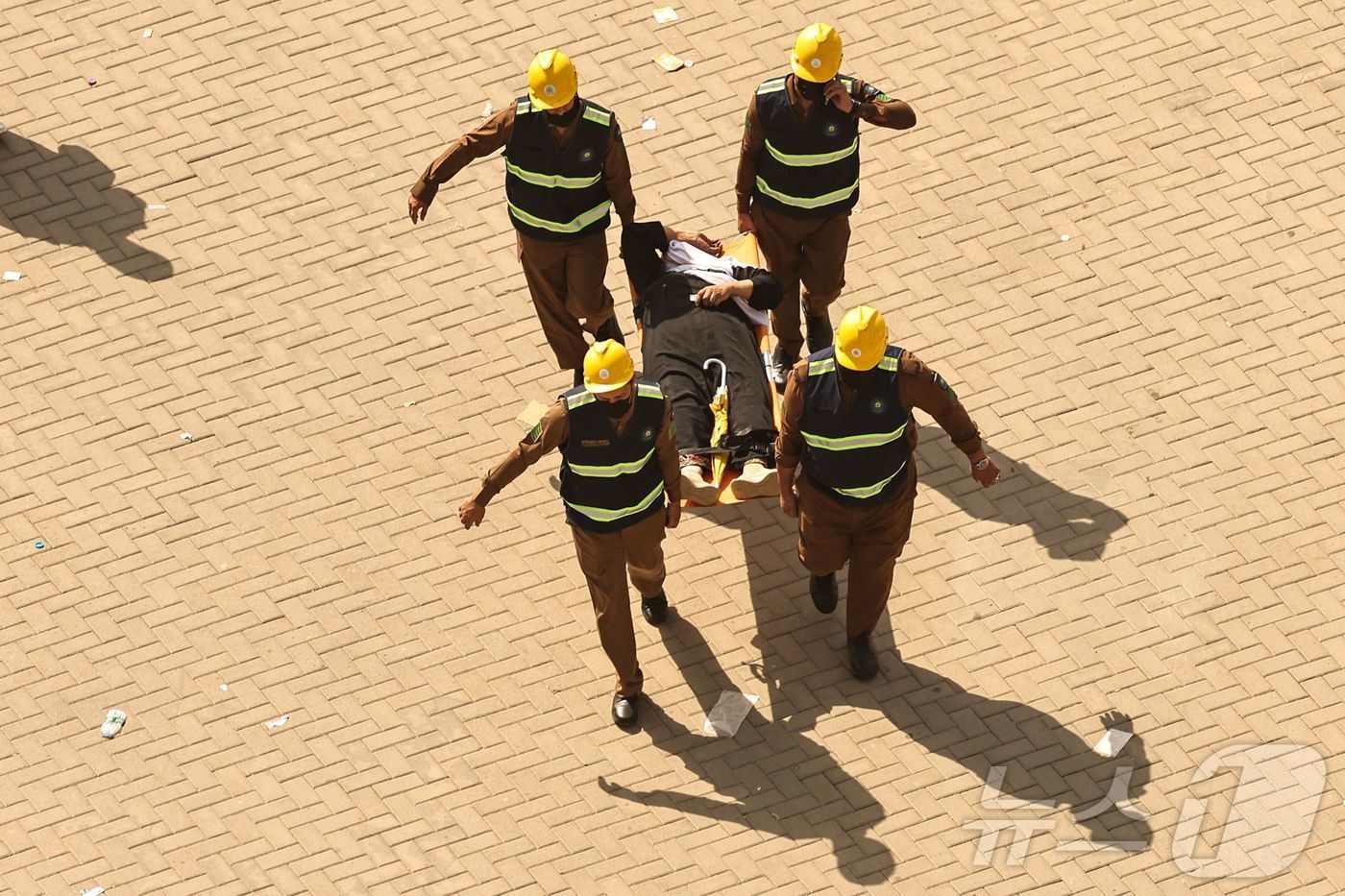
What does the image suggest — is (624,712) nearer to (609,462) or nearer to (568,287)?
(609,462)

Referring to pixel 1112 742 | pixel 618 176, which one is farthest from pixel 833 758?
pixel 618 176

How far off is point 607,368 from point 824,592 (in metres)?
2.05

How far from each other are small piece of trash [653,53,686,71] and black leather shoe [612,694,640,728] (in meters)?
4.13

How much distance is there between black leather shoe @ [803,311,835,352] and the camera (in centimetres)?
1068

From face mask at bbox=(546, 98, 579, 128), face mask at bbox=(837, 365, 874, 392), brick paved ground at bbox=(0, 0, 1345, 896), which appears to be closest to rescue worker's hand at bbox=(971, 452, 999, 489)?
face mask at bbox=(837, 365, 874, 392)

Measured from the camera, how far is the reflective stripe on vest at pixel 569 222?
990cm

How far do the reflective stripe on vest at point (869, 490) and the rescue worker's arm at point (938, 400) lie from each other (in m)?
0.29

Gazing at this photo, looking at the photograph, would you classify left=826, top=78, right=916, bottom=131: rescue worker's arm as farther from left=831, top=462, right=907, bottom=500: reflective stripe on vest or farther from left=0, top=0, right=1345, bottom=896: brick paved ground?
left=831, top=462, right=907, bottom=500: reflective stripe on vest

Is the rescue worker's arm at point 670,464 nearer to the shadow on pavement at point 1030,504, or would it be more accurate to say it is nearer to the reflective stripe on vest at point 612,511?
the reflective stripe on vest at point 612,511

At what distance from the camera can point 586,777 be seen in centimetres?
957

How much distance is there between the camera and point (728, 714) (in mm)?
9727

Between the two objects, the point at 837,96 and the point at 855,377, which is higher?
the point at 837,96

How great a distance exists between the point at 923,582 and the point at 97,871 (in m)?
4.36

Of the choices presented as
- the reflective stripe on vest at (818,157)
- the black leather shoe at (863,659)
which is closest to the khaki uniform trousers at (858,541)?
the black leather shoe at (863,659)
